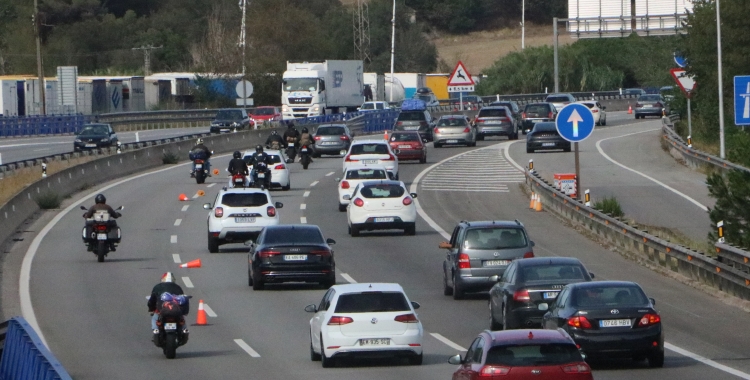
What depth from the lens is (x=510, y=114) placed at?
66062mm

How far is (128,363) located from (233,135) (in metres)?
45.0

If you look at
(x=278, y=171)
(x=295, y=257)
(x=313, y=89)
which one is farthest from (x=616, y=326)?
(x=313, y=89)

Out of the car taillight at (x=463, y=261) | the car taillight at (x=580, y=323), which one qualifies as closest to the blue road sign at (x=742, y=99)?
the car taillight at (x=463, y=261)

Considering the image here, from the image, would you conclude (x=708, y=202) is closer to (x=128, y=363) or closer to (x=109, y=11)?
(x=128, y=363)

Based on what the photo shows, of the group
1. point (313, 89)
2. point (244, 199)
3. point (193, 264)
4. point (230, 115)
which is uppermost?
point (313, 89)

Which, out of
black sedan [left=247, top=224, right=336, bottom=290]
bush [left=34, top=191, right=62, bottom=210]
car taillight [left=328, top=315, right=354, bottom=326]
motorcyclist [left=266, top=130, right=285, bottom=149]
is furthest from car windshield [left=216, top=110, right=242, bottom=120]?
car taillight [left=328, top=315, right=354, bottom=326]

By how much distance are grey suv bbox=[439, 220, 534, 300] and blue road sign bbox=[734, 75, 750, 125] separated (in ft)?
14.0

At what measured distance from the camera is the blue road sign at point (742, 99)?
71.9 ft

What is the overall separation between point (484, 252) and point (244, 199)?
30.7ft

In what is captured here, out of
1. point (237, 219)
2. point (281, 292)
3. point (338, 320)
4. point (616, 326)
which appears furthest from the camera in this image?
point (237, 219)

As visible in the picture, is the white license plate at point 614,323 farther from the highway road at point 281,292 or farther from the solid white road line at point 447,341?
the solid white road line at point 447,341

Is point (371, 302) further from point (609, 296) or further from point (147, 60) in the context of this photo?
point (147, 60)

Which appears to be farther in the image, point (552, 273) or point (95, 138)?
point (95, 138)

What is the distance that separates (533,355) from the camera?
12.6 m
